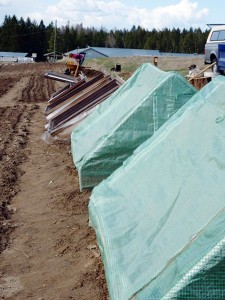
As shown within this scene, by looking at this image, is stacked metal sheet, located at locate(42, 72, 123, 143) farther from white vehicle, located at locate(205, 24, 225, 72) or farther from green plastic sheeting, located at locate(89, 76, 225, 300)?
white vehicle, located at locate(205, 24, 225, 72)

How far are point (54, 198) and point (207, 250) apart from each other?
404cm

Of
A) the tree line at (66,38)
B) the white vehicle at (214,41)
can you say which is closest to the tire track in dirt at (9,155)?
the white vehicle at (214,41)

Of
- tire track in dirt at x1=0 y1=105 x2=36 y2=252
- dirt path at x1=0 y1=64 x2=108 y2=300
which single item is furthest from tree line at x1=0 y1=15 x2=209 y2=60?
dirt path at x1=0 y1=64 x2=108 y2=300

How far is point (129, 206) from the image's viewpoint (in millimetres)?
Result: 4582

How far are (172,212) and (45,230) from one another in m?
2.34

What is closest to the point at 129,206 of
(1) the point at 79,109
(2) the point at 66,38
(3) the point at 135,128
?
(3) the point at 135,128

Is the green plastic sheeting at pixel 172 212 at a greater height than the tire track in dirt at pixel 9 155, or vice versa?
the green plastic sheeting at pixel 172 212

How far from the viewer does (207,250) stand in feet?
10.5

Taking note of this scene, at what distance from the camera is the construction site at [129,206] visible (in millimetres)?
3489

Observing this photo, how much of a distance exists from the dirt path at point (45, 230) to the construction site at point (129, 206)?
0.05ft

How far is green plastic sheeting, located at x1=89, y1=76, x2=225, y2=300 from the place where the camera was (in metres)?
3.26

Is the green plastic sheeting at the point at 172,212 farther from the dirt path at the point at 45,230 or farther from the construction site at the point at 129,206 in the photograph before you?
the dirt path at the point at 45,230

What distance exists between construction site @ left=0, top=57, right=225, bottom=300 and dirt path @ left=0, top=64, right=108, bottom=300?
0.01 m

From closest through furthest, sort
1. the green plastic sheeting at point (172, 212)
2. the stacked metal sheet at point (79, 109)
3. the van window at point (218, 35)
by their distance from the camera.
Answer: the green plastic sheeting at point (172, 212), the stacked metal sheet at point (79, 109), the van window at point (218, 35)
